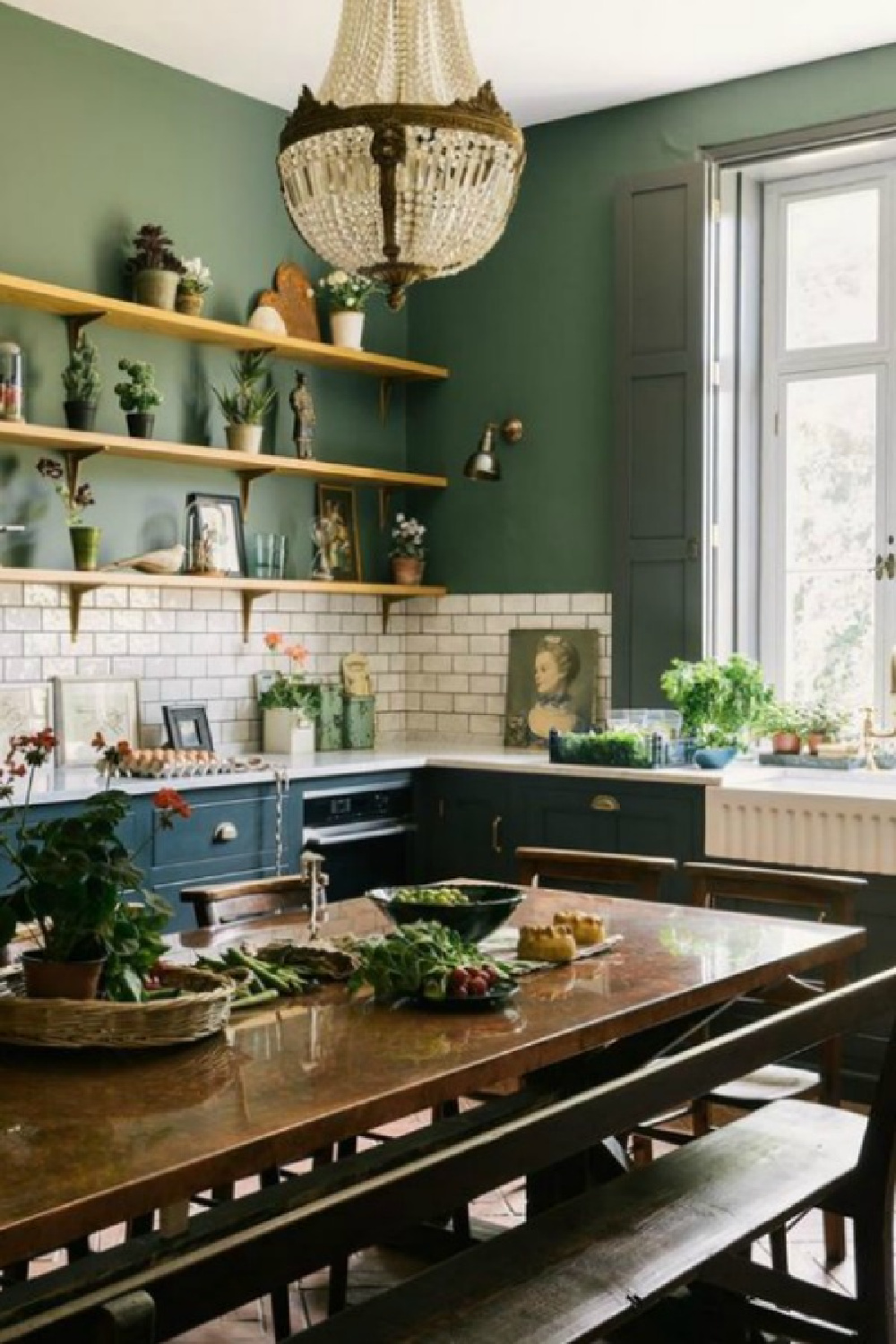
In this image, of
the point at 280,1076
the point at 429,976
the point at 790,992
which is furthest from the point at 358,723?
the point at 280,1076

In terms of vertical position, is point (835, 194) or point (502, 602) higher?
point (835, 194)

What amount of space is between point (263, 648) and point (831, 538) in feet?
7.84

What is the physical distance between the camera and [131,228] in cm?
632

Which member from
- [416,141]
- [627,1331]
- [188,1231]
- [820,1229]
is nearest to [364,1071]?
[188,1231]

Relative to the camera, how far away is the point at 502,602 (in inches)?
290

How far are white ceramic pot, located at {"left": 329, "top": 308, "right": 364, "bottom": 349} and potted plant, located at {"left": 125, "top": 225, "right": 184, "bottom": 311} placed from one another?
37.6 inches

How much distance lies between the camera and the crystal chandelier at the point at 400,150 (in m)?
3.50

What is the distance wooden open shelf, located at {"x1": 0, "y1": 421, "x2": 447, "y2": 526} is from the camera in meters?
5.68

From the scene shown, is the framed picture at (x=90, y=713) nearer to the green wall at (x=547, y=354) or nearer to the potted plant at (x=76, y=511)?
the potted plant at (x=76, y=511)

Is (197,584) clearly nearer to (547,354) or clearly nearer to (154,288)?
(154,288)

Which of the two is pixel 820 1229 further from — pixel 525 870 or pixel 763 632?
pixel 763 632

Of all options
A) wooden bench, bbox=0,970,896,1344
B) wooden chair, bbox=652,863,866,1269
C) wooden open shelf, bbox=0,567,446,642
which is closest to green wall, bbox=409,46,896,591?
wooden open shelf, bbox=0,567,446,642

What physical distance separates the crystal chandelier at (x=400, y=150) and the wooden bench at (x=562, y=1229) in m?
1.85

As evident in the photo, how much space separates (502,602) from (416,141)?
3.97m
